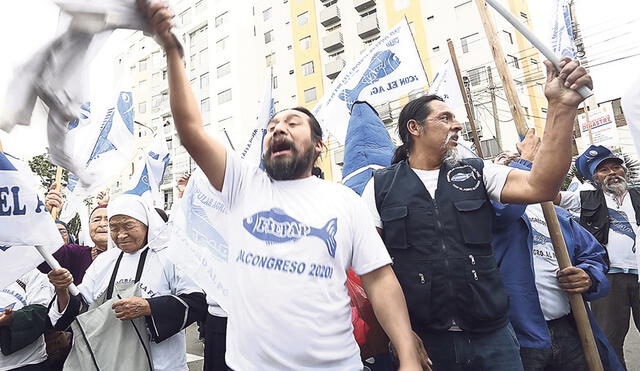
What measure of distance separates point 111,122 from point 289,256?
14.6ft

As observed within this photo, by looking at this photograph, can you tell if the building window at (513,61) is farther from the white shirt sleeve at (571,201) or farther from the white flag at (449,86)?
the white shirt sleeve at (571,201)

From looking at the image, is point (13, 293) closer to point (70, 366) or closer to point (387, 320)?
point (70, 366)

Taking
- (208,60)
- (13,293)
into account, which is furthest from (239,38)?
(13,293)

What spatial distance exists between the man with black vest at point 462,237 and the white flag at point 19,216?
1826 millimetres

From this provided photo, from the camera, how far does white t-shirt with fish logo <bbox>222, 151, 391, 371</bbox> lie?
165 cm

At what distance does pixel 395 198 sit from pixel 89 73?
1442mm

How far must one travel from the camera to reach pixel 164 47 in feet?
4.98

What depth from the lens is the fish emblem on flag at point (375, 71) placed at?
17.2 ft

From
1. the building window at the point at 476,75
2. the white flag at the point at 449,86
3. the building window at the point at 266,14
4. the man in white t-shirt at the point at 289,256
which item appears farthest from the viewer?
the building window at the point at 266,14

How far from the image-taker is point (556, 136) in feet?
6.08

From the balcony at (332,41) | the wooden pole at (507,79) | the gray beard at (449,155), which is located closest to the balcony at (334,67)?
the balcony at (332,41)

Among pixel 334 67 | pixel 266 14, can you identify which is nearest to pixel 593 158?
pixel 334 67

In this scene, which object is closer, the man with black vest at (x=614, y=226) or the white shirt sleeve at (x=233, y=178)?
the white shirt sleeve at (x=233, y=178)

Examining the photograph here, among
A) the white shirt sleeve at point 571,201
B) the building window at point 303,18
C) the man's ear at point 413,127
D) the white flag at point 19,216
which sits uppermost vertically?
the building window at point 303,18
